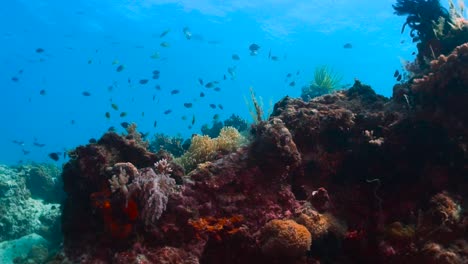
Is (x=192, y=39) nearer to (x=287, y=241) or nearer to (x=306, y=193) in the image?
(x=306, y=193)

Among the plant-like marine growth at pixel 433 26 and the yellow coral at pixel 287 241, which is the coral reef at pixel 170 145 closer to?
the plant-like marine growth at pixel 433 26

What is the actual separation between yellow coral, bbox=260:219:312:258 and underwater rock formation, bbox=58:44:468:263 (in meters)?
0.01

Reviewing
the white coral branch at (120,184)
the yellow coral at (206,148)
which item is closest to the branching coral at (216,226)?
the white coral branch at (120,184)

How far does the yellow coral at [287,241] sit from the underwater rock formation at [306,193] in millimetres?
14

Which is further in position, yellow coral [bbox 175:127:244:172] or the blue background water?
the blue background water

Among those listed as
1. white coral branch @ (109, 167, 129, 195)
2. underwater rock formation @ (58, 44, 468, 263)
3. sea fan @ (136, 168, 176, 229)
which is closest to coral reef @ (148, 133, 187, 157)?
underwater rock formation @ (58, 44, 468, 263)

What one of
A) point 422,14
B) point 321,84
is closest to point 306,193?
point 422,14

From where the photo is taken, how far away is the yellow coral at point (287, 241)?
173 inches

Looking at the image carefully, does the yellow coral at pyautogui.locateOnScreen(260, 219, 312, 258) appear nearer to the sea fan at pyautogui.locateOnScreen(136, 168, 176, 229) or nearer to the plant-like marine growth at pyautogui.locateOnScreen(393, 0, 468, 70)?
the sea fan at pyautogui.locateOnScreen(136, 168, 176, 229)

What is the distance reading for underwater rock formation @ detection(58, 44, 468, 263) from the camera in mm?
4609

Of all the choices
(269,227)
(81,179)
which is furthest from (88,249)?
(269,227)

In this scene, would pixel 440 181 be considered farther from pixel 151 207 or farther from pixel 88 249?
pixel 88 249

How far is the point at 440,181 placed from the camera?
18.5 feet

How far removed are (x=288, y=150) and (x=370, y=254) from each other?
201cm
